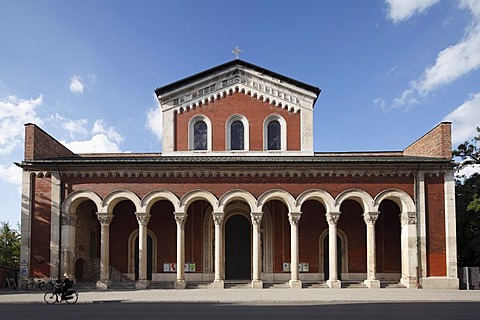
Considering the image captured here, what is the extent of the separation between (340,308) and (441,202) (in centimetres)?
1406

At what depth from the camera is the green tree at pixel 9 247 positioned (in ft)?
158

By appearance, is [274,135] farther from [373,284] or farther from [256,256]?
[373,284]

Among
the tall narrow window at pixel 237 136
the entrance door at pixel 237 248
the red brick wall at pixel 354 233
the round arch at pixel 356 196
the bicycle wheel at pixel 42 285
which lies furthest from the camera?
the tall narrow window at pixel 237 136

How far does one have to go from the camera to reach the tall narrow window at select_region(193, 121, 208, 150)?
33.3 m

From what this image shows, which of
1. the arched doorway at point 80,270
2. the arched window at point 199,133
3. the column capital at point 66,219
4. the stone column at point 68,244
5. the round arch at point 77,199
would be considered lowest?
the arched doorway at point 80,270

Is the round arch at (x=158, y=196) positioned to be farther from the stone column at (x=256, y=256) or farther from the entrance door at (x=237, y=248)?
the entrance door at (x=237, y=248)

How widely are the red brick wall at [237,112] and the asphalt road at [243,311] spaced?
15303 mm

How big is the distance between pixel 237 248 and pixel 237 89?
10.7 m

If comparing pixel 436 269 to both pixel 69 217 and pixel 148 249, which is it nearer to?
pixel 148 249

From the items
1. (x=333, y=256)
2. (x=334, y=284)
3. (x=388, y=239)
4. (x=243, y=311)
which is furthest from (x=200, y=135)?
(x=243, y=311)

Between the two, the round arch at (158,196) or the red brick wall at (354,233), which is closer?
the round arch at (158,196)

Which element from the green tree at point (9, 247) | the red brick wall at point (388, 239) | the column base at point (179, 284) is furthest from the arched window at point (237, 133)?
the green tree at point (9, 247)

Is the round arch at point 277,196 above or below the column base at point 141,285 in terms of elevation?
above

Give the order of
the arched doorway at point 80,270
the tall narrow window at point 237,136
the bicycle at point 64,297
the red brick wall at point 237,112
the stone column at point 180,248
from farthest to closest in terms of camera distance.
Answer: the tall narrow window at point 237,136 < the red brick wall at point 237,112 < the arched doorway at point 80,270 < the stone column at point 180,248 < the bicycle at point 64,297
